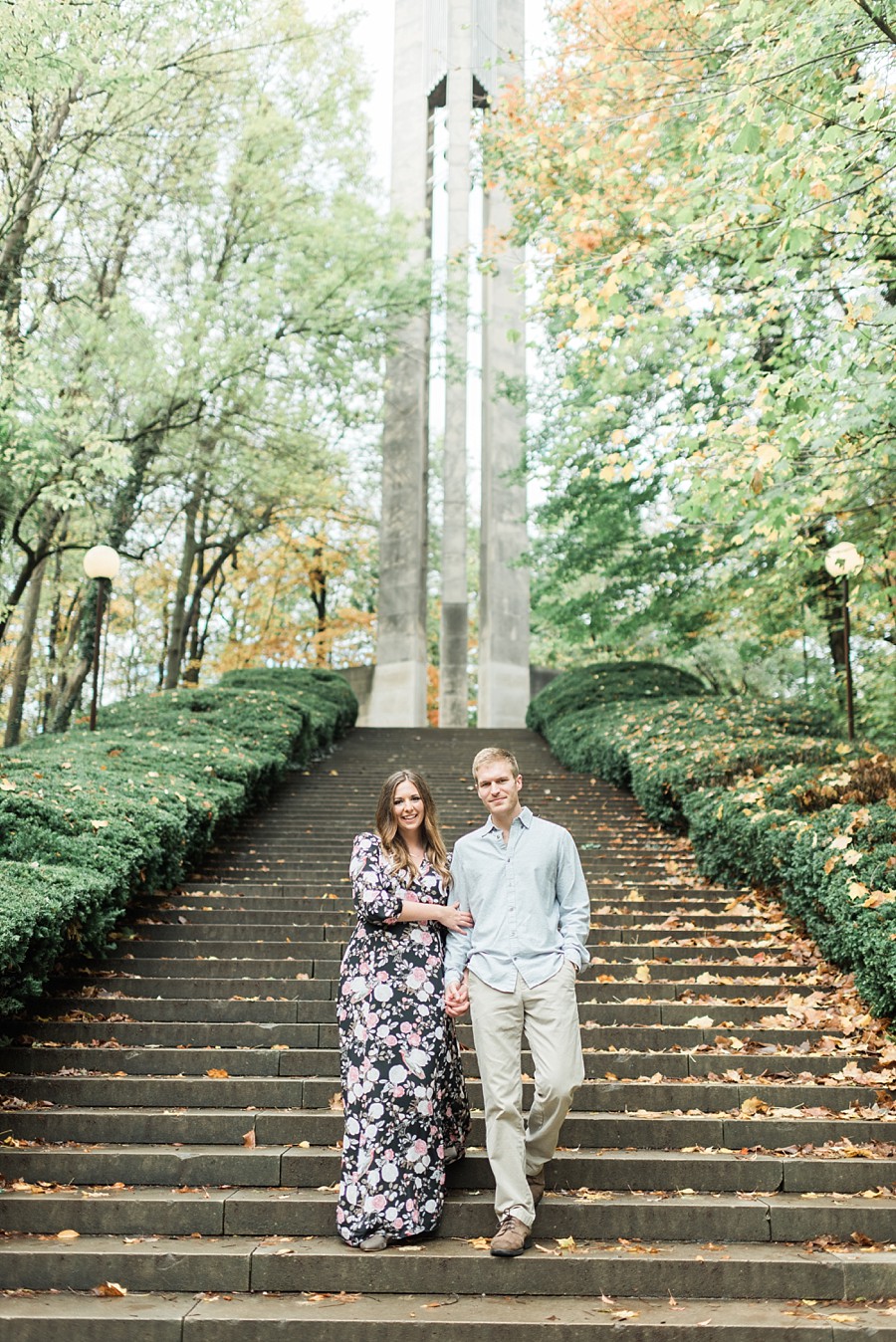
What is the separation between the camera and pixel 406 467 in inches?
889

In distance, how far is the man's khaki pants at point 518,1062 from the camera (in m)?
3.57

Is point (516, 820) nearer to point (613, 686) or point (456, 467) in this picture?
point (613, 686)

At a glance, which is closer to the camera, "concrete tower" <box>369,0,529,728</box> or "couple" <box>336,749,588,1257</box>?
"couple" <box>336,749,588,1257</box>

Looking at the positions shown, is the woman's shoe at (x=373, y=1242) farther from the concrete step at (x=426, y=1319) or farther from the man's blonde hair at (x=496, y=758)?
the man's blonde hair at (x=496, y=758)

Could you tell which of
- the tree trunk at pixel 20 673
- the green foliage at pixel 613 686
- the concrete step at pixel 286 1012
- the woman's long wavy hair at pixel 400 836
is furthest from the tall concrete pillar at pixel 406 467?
the woman's long wavy hair at pixel 400 836

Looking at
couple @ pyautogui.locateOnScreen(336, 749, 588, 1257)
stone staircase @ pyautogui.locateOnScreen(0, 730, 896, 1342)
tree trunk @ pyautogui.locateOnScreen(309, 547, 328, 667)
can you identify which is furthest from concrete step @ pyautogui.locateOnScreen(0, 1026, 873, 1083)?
tree trunk @ pyautogui.locateOnScreen(309, 547, 328, 667)

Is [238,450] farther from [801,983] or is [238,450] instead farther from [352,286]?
[801,983]

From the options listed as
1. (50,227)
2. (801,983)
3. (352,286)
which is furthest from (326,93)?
(801,983)

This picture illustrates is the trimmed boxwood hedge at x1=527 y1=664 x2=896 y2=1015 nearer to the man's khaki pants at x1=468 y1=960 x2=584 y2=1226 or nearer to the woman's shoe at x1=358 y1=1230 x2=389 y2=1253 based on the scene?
the man's khaki pants at x1=468 y1=960 x2=584 y2=1226

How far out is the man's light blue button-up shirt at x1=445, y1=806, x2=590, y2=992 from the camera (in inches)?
144

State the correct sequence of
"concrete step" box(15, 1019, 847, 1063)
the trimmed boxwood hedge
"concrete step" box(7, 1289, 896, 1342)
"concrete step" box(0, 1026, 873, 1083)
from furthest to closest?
the trimmed boxwood hedge < "concrete step" box(15, 1019, 847, 1063) < "concrete step" box(0, 1026, 873, 1083) < "concrete step" box(7, 1289, 896, 1342)

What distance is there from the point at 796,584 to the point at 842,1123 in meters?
9.26

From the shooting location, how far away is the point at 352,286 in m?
16.3

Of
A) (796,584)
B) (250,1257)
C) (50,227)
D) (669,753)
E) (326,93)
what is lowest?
(250,1257)
